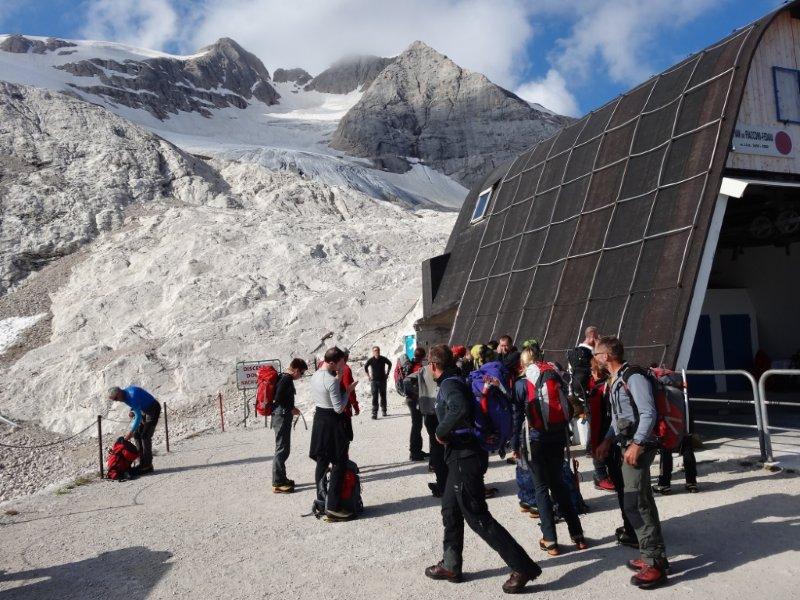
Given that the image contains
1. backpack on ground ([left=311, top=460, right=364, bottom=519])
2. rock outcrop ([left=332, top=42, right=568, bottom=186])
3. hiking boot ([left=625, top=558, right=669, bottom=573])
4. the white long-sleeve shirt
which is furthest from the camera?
rock outcrop ([left=332, top=42, right=568, bottom=186])

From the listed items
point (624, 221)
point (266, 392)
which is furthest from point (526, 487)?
point (624, 221)

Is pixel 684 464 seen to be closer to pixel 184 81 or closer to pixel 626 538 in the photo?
pixel 626 538

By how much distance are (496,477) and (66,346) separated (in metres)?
24.0

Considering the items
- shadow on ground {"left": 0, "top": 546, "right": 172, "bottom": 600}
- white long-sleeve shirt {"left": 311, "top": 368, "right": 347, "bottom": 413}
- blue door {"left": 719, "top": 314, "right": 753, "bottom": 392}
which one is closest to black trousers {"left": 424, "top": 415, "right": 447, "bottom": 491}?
white long-sleeve shirt {"left": 311, "top": 368, "right": 347, "bottom": 413}

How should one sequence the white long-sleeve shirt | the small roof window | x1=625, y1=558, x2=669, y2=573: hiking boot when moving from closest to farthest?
x1=625, y1=558, x2=669, y2=573: hiking boot
the white long-sleeve shirt
the small roof window

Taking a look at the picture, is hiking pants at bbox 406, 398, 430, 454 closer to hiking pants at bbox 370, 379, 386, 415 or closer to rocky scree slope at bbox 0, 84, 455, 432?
hiking pants at bbox 370, 379, 386, 415

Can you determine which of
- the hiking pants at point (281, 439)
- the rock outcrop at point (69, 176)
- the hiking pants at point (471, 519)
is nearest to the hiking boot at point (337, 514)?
the hiking pants at point (281, 439)

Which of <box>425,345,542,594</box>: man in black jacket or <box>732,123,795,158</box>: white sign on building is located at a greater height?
<box>732,123,795,158</box>: white sign on building

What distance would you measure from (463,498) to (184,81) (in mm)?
131372

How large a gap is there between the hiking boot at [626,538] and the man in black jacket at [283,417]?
14.4 ft

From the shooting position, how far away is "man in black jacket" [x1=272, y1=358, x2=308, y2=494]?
8188 millimetres

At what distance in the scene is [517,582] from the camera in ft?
15.2

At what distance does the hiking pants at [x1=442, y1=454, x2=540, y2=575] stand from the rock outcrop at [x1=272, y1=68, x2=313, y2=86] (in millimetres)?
178245

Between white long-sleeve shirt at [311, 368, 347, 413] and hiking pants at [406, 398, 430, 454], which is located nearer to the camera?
white long-sleeve shirt at [311, 368, 347, 413]
